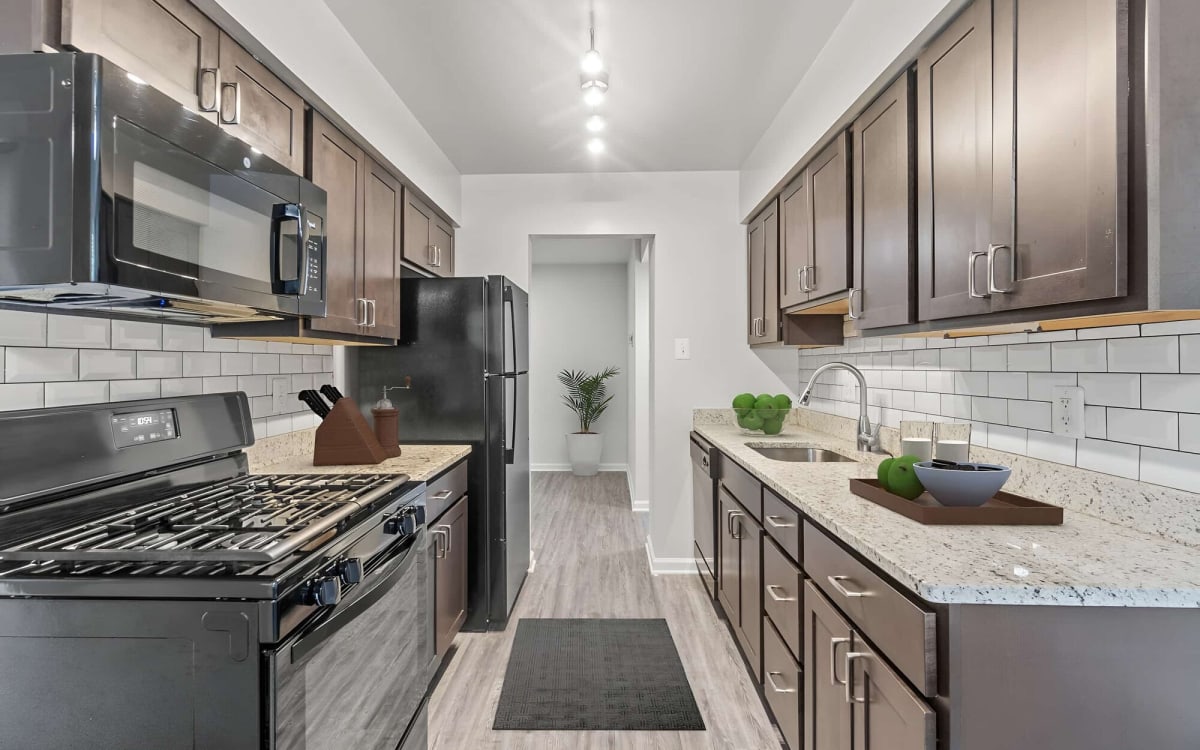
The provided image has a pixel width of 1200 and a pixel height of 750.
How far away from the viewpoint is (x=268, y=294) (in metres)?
1.45

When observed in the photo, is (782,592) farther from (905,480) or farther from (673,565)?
(673,565)

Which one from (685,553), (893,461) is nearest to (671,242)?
(685,553)

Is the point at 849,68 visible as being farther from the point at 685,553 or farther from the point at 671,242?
the point at 685,553

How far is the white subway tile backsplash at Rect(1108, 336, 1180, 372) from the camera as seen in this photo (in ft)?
4.00

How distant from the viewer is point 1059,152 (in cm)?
112

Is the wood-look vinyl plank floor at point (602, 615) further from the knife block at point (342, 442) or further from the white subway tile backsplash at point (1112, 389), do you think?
the white subway tile backsplash at point (1112, 389)

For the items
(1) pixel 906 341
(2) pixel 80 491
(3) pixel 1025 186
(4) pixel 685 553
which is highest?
(3) pixel 1025 186

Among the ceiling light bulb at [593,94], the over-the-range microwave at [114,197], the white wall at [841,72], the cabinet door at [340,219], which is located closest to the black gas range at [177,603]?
the over-the-range microwave at [114,197]

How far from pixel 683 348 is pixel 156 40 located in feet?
9.19

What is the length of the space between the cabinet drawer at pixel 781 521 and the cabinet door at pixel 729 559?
357 millimetres

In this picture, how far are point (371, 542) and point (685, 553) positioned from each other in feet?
8.40

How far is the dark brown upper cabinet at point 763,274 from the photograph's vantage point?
302cm

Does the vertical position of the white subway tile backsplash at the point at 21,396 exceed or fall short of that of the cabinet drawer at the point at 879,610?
it exceeds it

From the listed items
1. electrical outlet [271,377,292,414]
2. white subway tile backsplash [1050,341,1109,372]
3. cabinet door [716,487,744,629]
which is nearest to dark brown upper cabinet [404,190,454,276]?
electrical outlet [271,377,292,414]
